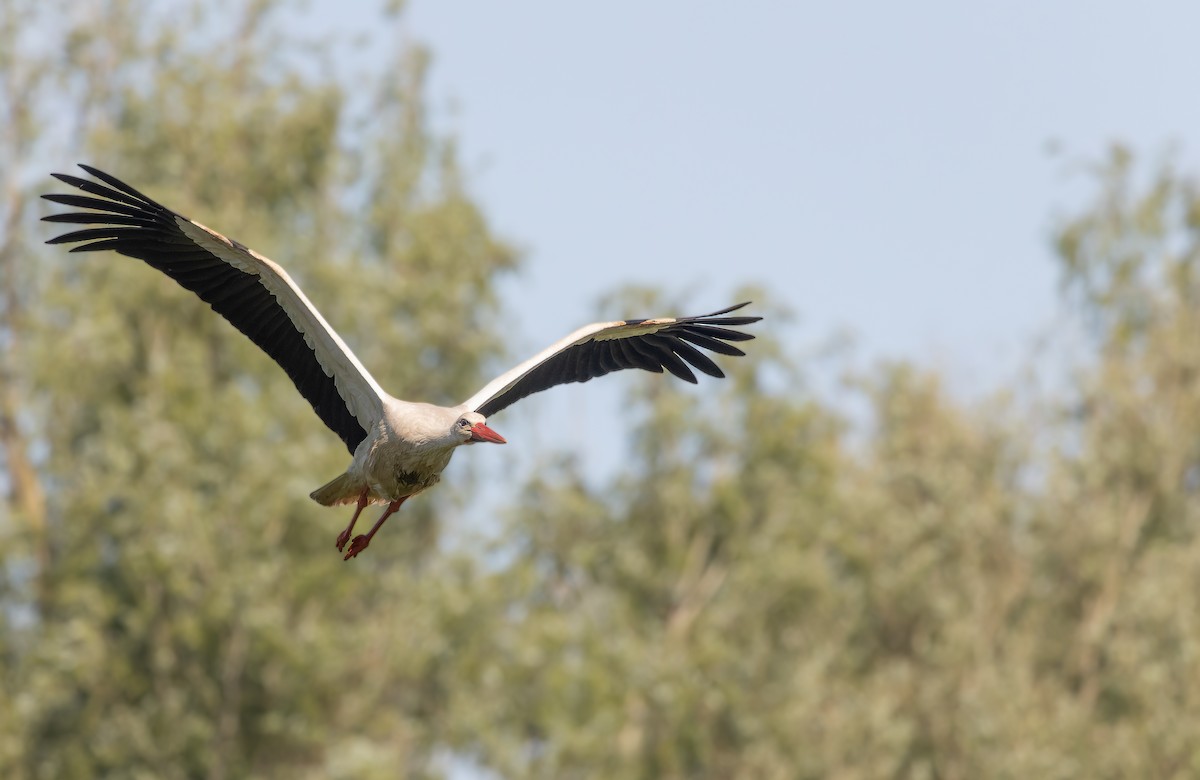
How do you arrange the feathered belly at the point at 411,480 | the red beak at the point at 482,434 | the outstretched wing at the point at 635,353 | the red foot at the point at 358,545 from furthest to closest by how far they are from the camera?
the outstretched wing at the point at 635,353 → the red foot at the point at 358,545 → the feathered belly at the point at 411,480 → the red beak at the point at 482,434

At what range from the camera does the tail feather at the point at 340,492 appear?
12398 millimetres

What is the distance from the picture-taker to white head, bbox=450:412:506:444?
38.1 ft

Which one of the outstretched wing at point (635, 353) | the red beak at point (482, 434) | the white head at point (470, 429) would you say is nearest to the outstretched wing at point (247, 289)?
the white head at point (470, 429)

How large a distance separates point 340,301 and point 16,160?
20.5 ft

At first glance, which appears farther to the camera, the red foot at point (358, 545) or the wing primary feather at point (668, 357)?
the wing primary feather at point (668, 357)

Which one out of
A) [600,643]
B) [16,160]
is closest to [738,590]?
[600,643]

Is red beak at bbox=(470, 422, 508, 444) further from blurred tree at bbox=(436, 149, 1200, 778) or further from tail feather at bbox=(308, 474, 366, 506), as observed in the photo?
blurred tree at bbox=(436, 149, 1200, 778)

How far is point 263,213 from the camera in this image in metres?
29.4

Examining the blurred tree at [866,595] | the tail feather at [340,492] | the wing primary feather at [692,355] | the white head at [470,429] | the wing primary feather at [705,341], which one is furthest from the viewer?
the blurred tree at [866,595]

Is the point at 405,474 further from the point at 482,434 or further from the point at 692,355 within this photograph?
the point at 692,355

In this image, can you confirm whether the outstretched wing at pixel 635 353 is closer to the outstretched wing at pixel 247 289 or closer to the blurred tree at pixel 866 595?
the outstretched wing at pixel 247 289

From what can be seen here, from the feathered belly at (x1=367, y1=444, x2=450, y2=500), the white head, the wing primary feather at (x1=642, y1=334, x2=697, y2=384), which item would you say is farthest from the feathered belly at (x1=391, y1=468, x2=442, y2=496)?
the wing primary feather at (x1=642, y1=334, x2=697, y2=384)

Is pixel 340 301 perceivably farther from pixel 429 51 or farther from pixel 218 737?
pixel 429 51

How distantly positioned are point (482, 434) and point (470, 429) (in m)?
0.14
